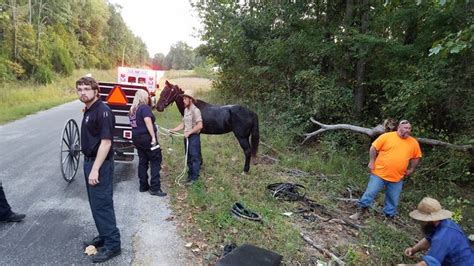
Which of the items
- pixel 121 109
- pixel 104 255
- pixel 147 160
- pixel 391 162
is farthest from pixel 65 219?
pixel 391 162

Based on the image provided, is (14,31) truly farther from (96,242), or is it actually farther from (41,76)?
(96,242)

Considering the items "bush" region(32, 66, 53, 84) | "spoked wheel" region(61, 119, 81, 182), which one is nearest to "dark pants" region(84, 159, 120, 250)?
"spoked wheel" region(61, 119, 81, 182)

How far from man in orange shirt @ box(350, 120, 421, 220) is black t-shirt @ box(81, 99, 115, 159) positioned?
395 cm

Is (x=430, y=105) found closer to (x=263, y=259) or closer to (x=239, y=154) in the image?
(x=239, y=154)

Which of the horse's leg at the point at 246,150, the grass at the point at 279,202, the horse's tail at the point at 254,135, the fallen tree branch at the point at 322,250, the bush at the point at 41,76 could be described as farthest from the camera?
the bush at the point at 41,76

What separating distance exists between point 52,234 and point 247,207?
8.39 ft

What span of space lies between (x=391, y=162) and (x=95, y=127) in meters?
4.33

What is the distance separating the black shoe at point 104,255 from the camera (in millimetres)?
3559

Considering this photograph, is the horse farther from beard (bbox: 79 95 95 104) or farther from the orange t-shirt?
beard (bbox: 79 95 95 104)

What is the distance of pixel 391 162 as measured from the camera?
5.36 metres

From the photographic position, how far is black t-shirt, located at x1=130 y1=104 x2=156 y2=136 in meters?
5.42

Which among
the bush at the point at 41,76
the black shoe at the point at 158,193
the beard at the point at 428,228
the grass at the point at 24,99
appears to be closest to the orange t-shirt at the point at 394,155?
the beard at the point at 428,228

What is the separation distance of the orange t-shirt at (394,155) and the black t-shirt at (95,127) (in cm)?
410

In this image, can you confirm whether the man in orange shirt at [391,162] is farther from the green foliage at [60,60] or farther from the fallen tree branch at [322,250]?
the green foliage at [60,60]
